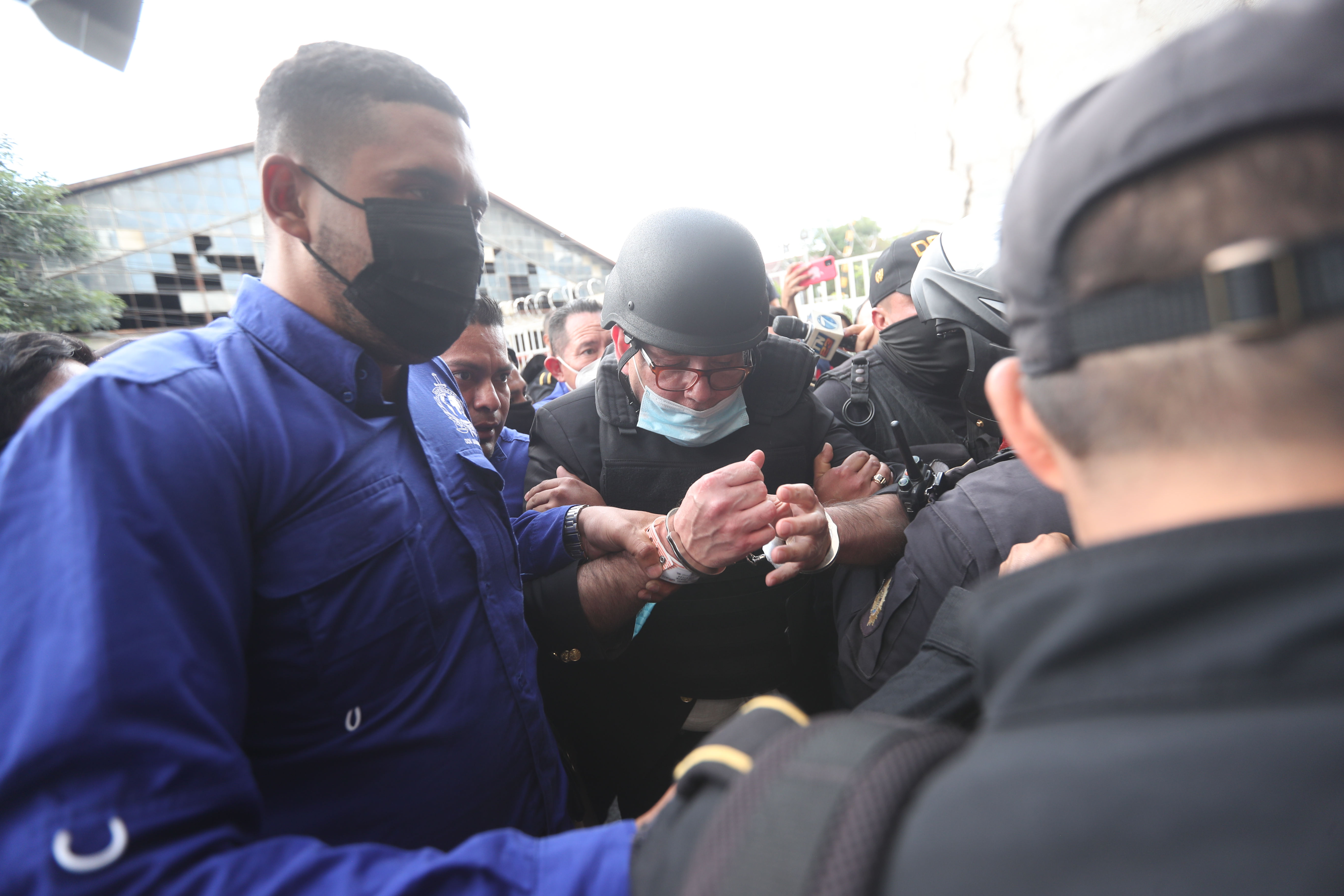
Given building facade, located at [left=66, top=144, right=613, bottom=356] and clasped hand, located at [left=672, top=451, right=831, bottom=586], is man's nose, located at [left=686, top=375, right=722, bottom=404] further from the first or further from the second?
building facade, located at [left=66, top=144, right=613, bottom=356]

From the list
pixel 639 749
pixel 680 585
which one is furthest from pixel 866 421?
pixel 639 749

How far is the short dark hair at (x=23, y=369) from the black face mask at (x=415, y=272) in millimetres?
2752

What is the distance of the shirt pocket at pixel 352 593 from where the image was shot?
1102mm

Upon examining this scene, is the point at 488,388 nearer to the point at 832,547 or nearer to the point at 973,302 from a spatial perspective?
the point at 832,547

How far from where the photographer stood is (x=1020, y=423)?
81 centimetres

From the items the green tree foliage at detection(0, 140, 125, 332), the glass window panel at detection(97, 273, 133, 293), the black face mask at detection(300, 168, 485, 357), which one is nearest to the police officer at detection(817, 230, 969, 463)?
the black face mask at detection(300, 168, 485, 357)

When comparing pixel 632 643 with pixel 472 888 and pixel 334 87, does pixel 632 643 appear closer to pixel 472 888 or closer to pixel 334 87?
pixel 472 888

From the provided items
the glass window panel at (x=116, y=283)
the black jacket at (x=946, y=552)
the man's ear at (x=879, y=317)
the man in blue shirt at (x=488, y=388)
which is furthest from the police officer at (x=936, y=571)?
the glass window panel at (x=116, y=283)

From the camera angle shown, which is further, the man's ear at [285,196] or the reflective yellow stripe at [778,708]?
the man's ear at [285,196]

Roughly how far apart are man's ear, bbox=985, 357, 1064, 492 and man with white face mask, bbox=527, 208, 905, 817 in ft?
3.85

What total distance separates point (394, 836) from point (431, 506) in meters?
0.69

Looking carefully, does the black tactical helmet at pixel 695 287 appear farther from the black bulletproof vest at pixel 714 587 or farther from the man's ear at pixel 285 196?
the man's ear at pixel 285 196

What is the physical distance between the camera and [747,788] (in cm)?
59

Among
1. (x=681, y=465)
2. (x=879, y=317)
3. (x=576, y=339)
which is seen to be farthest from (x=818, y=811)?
(x=576, y=339)
